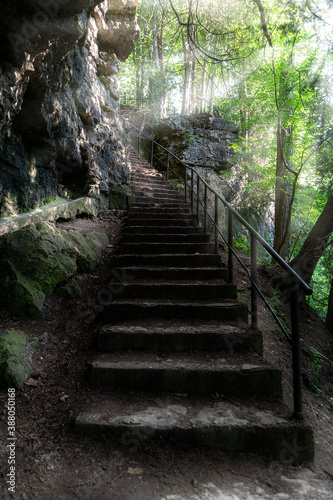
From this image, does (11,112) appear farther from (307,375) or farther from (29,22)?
(307,375)

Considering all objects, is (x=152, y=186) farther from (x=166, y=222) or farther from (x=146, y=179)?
(x=166, y=222)

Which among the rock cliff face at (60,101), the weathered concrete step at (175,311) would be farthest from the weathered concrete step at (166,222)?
the weathered concrete step at (175,311)

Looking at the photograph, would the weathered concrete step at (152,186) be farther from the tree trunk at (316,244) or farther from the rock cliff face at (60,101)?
the tree trunk at (316,244)

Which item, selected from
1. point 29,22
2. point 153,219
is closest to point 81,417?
point 29,22

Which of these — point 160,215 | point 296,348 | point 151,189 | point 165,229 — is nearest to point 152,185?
point 151,189

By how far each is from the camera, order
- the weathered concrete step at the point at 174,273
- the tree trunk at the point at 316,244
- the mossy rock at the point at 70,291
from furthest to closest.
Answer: the tree trunk at the point at 316,244
the weathered concrete step at the point at 174,273
the mossy rock at the point at 70,291

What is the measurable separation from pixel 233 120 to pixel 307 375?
9898 millimetres

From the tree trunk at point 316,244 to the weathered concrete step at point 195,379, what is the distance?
3101mm

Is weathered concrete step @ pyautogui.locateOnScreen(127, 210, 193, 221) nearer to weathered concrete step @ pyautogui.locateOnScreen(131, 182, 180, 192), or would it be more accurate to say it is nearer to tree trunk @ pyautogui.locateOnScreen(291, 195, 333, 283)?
weathered concrete step @ pyautogui.locateOnScreen(131, 182, 180, 192)

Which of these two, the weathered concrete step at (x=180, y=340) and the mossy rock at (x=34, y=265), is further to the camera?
the mossy rock at (x=34, y=265)

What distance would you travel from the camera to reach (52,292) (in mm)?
3102

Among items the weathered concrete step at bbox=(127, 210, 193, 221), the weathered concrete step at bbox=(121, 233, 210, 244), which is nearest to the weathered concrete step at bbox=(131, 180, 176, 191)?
the weathered concrete step at bbox=(127, 210, 193, 221)

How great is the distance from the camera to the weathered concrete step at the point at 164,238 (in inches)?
181

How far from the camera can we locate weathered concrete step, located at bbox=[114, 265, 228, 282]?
3578 mm
